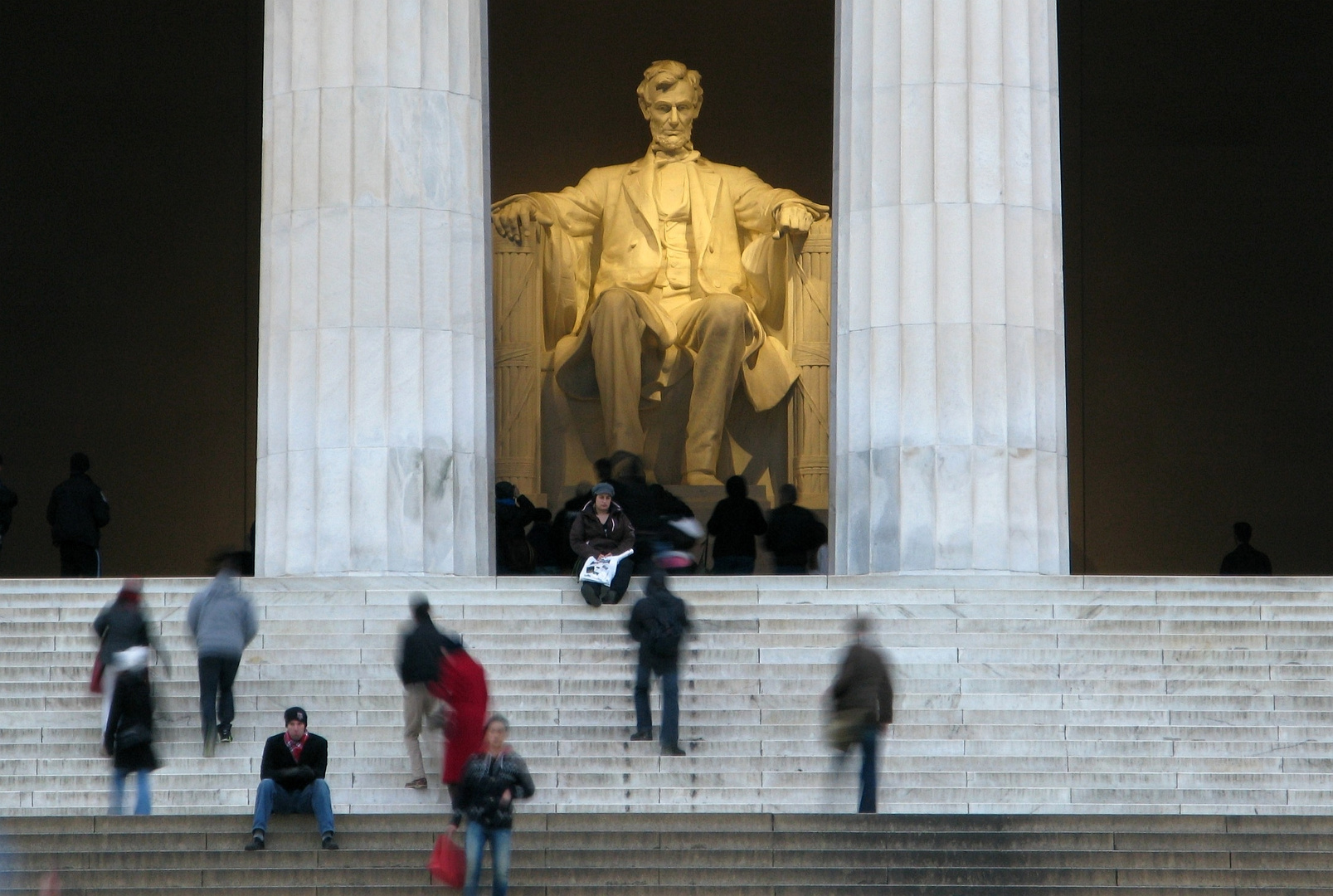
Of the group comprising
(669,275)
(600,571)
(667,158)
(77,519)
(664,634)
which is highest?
(667,158)

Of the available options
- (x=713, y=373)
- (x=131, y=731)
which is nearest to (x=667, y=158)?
(x=713, y=373)

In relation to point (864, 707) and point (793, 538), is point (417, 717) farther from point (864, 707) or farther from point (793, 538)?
point (793, 538)

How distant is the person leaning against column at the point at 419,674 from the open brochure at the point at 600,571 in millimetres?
2169

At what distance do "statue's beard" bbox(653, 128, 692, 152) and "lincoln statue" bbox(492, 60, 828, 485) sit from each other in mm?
11

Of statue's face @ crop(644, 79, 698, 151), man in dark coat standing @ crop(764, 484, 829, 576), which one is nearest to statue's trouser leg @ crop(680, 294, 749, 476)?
statue's face @ crop(644, 79, 698, 151)

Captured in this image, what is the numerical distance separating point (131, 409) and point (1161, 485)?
11394 millimetres

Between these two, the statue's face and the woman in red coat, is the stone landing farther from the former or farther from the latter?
the statue's face

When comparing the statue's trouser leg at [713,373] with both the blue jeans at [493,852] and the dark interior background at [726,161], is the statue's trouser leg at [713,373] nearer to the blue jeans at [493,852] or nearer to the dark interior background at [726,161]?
the dark interior background at [726,161]

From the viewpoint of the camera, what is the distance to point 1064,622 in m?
16.4

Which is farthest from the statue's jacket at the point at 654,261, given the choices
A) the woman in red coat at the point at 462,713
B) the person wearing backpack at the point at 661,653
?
the woman in red coat at the point at 462,713

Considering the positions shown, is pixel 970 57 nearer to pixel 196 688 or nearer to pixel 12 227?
pixel 196 688

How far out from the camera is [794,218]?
23062 mm

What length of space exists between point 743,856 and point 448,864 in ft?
5.21

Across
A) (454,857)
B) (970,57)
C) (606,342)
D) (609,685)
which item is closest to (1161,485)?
(606,342)
